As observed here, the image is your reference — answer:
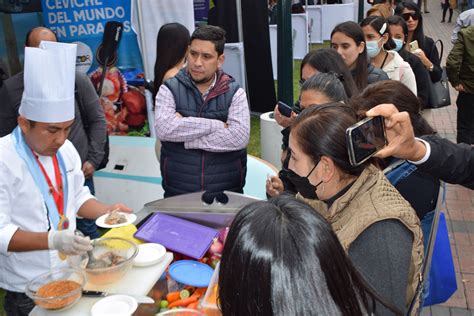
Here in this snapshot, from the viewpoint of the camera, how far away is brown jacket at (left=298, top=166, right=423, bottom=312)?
1.46 meters

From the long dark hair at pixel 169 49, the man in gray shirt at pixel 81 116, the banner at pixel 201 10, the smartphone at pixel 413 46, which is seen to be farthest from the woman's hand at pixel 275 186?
the banner at pixel 201 10

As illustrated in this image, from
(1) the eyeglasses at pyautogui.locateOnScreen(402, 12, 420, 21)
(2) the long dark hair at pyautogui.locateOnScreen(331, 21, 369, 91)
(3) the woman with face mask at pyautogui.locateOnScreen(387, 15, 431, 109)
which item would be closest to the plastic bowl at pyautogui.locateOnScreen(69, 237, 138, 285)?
(2) the long dark hair at pyautogui.locateOnScreen(331, 21, 369, 91)

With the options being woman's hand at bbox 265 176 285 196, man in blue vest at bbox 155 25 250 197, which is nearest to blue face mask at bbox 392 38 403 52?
man in blue vest at bbox 155 25 250 197

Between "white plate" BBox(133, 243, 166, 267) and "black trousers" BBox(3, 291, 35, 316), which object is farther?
"black trousers" BBox(3, 291, 35, 316)

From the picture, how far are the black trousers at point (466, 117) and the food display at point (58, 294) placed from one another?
4.75m

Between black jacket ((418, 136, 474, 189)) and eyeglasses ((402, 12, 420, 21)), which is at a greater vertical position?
eyeglasses ((402, 12, 420, 21))

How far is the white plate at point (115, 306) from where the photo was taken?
1.68 metres

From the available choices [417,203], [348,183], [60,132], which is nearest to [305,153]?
[348,183]

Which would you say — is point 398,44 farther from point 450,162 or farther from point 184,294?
point 184,294

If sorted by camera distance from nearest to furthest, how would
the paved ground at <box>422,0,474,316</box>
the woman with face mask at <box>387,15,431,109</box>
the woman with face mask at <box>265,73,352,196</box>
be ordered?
1. the woman with face mask at <box>265,73,352,196</box>
2. the paved ground at <box>422,0,474,316</box>
3. the woman with face mask at <box>387,15,431,109</box>

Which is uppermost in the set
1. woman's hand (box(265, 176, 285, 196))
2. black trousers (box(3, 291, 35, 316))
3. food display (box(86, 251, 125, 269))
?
woman's hand (box(265, 176, 285, 196))

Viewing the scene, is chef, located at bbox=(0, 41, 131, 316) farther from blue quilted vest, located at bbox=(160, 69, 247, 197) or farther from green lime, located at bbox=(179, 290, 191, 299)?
blue quilted vest, located at bbox=(160, 69, 247, 197)

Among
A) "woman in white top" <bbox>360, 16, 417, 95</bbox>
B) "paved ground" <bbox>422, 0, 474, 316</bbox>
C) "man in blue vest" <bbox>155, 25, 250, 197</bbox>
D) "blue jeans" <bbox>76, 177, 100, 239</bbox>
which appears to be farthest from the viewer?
"woman in white top" <bbox>360, 16, 417, 95</bbox>

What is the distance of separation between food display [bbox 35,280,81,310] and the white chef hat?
709mm
